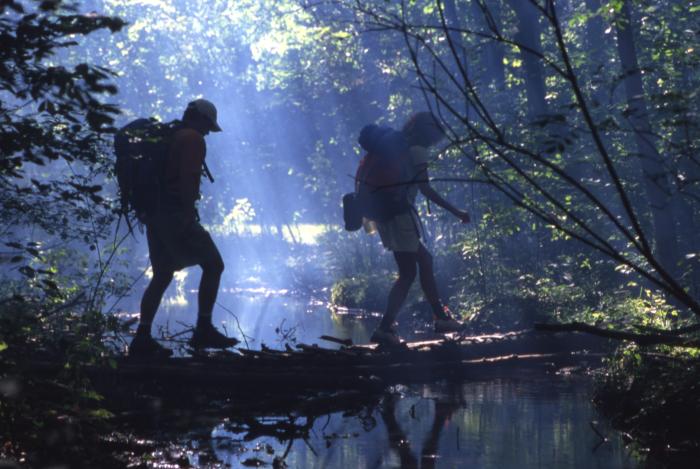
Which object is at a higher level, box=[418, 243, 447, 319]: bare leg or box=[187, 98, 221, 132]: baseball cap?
box=[187, 98, 221, 132]: baseball cap

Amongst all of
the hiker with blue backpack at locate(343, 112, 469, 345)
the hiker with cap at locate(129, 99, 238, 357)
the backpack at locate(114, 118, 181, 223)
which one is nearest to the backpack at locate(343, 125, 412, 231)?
the hiker with blue backpack at locate(343, 112, 469, 345)

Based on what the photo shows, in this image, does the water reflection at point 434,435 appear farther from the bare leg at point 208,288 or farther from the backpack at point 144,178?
the backpack at point 144,178

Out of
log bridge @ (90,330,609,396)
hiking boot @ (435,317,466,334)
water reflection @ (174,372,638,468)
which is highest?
hiking boot @ (435,317,466,334)

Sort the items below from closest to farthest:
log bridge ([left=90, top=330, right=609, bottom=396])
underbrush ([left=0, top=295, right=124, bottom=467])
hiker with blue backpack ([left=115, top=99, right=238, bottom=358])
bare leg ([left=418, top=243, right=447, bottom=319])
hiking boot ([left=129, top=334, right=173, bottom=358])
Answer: underbrush ([left=0, top=295, right=124, bottom=467]) → log bridge ([left=90, top=330, right=609, bottom=396]) → hiking boot ([left=129, top=334, right=173, bottom=358]) → hiker with blue backpack ([left=115, top=99, right=238, bottom=358]) → bare leg ([left=418, top=243, right=447, bottom=319])

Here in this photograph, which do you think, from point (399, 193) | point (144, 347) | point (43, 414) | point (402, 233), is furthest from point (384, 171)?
point (43, 414)

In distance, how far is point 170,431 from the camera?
6363 millimetres

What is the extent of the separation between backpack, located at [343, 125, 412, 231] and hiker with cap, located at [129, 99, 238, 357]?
1.73 meters

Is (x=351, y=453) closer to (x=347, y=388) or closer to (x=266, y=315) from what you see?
(x=347, y=388)

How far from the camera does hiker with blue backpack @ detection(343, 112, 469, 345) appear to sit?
9602mm

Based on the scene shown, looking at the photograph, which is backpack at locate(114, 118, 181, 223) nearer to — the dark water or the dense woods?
the dense woods

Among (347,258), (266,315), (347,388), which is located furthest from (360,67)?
(347,388)

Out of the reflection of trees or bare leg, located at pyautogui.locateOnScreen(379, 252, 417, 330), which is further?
bare leg, located at pyautogui.locateOnScreen(379, 252, 417, 330)

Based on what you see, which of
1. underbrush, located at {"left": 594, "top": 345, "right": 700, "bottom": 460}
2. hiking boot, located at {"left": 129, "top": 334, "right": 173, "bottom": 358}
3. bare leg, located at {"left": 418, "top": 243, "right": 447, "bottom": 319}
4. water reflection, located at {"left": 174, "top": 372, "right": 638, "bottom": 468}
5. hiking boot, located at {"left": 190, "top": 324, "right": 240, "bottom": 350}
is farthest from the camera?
bare leg, located at {"left": 418, "top": 243, "right": 447, "bottom": 319}

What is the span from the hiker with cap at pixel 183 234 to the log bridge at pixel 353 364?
1.61ft
